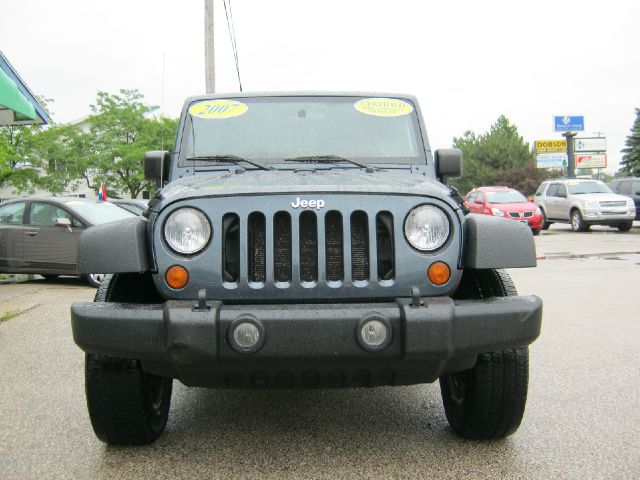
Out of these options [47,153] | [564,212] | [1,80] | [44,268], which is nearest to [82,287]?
[44,268]

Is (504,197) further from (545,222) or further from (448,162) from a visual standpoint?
(448,162)

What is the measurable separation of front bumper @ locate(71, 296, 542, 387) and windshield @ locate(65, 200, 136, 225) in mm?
7564

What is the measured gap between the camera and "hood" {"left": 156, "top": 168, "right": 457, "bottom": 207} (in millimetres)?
2869

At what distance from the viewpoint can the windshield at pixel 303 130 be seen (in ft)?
13.3

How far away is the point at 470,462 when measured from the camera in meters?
3.08

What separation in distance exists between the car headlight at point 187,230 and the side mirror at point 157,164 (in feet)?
4.49

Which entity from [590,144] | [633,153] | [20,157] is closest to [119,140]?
[20,157]

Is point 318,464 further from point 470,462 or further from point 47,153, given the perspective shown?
point 47,153

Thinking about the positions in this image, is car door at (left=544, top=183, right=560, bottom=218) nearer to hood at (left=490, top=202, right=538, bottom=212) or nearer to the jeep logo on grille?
hood at (left=490, top=202, right=538, bottom=212)

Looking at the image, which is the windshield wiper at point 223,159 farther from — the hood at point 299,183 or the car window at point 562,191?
the car window at point 562,191

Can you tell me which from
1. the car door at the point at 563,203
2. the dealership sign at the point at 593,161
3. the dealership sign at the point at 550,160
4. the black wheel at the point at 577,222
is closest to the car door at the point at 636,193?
the black wheel at the point at 577,222

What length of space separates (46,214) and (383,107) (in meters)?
7.53

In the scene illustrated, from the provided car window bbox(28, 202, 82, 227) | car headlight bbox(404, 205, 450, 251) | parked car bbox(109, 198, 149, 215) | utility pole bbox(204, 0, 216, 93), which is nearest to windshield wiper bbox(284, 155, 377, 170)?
car headlight bbox(404, 205, 450, 251)

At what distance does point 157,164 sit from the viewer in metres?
4.14
